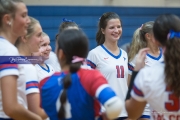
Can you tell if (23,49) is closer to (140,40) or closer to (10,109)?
(10,109)

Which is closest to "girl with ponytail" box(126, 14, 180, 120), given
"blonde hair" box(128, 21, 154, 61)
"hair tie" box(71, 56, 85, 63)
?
"hair tie" box(71, 56, 85, 63)

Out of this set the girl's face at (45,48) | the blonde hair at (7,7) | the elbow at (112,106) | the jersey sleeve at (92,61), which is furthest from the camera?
the jersey sleeve at (92,61)

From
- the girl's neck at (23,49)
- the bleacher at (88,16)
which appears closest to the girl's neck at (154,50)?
the girl's neck at (23,49)

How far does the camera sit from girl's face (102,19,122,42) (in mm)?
3254

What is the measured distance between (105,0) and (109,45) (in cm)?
434

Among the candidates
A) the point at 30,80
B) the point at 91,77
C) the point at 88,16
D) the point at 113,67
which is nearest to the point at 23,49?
the point at 30,80

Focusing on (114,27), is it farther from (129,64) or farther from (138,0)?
(138,0)

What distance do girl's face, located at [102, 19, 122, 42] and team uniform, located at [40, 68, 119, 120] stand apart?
5.03 feet

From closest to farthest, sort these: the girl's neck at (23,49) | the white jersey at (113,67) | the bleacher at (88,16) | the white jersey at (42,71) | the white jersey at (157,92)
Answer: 1. the white jersey at (157,92)
2. the girl's neck at (23,49)
3. the white jersey at (42,71)
4. the white jersey at (113,67)
5. the bleacher at (88,16)

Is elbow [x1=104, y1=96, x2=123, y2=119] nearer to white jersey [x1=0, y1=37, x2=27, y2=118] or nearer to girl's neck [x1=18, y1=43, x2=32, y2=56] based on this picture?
white jersey [x1=0, y1=37, x2=27, y2=118]

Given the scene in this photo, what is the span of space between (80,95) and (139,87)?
28 centimetres

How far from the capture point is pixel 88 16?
725cm

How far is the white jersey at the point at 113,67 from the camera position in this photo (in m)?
3.08

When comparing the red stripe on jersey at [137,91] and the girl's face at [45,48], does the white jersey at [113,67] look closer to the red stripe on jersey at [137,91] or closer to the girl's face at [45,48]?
the girl's face at [45,48]
